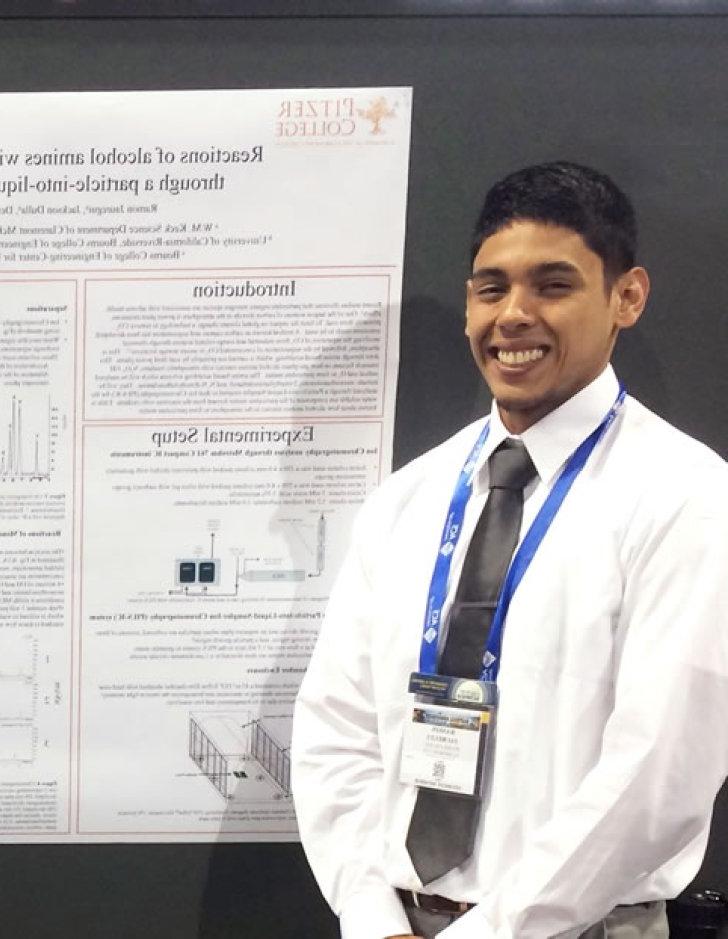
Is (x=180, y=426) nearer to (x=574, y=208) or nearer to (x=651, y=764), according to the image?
(x=574, y=208)

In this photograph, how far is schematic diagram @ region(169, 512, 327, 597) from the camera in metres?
2.12

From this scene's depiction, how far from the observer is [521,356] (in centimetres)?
158

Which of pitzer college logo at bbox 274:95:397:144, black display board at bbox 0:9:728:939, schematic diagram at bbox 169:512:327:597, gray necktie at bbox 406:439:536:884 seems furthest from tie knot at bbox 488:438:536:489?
pitzer college logo at bbox 274:95:397:144

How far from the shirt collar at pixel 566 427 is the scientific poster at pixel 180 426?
532 mm

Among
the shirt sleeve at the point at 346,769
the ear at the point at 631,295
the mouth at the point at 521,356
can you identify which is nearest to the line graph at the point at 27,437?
the shirt sleeve at the point at 346,769

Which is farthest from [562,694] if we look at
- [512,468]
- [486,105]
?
[486,105]

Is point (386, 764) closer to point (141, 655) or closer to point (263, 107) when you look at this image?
point (141, 655)

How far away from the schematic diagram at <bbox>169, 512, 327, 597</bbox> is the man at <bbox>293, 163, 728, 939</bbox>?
0.37 metres

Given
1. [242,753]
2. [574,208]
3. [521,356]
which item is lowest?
[242,753]

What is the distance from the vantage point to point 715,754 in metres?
1.40

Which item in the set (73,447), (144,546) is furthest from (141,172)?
(144,546)

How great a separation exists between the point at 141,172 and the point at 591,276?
100 centimetres

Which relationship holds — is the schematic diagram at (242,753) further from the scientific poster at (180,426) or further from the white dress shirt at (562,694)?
the white dress shirt at (562,694)

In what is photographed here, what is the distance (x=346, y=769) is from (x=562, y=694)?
1.36 ft
